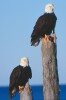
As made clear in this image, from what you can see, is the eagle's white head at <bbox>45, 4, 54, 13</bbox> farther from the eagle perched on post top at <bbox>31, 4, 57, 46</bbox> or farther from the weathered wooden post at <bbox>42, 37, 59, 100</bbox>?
the weathered wooden post at <bbox>42, 37, 59, 100</bbox>

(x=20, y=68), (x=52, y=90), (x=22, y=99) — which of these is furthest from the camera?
(x=20, y=68)

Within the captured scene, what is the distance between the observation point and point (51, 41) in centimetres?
912

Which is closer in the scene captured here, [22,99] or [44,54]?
[44,54]

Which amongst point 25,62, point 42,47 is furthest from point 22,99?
point 42,47

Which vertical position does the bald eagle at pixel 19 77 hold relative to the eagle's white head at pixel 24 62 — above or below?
below

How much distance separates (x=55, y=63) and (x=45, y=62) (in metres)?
0.17

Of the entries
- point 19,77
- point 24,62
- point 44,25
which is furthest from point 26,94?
point 44,25

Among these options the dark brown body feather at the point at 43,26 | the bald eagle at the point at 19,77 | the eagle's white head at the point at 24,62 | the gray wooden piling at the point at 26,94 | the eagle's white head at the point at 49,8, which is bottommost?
the gray wooden piling at the point at 26,94

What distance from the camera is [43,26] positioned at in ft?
35.5

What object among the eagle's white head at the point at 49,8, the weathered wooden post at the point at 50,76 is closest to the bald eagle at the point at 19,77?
the eagle's white head at the point at 49,8

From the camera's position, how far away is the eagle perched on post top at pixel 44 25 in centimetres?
1038

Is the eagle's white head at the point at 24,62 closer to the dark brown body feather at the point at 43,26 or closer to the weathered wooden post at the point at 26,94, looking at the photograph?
the dark brown body feather at the point at 43,26

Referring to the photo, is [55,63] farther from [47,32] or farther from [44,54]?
[47,32]

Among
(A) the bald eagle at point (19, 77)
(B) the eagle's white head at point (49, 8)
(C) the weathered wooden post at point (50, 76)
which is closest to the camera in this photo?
(C) the weathered wooden post at point (50, 76)
